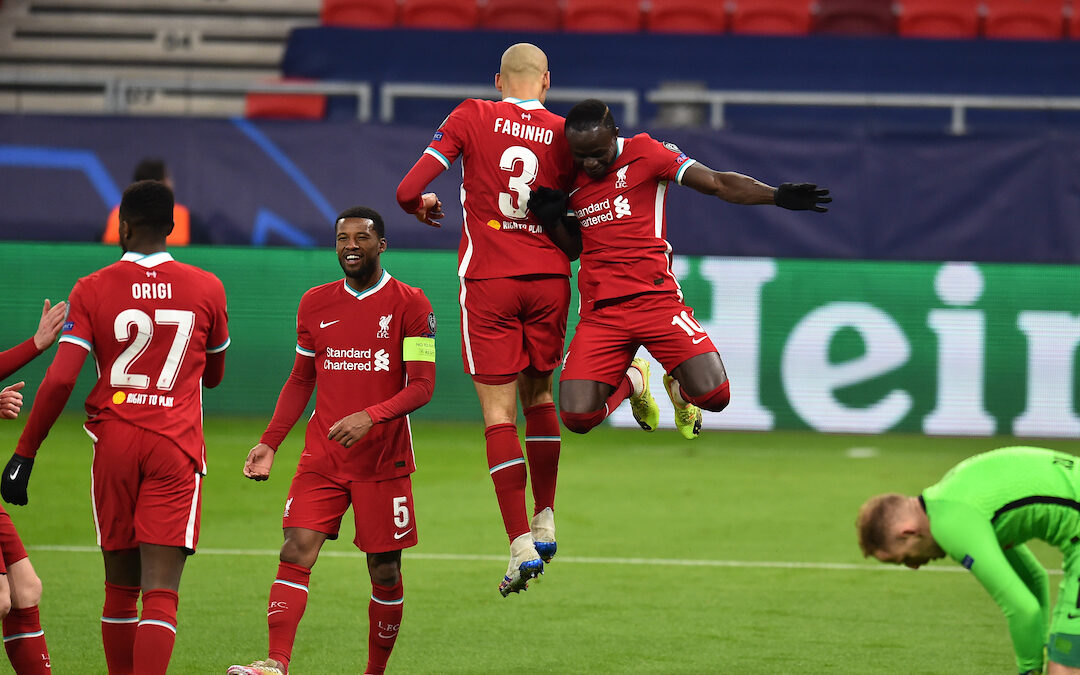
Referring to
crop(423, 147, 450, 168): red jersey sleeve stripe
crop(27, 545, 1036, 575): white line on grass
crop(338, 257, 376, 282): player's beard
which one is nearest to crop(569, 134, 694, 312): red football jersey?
crop(423, 147, 450, 168): red jersey sleeve stripe

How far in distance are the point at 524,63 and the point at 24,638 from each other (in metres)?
Result: 3.55

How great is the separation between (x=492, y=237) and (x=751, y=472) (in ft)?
21.7

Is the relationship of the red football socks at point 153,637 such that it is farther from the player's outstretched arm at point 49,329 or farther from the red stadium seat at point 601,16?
the red stadium seat at point 601,16

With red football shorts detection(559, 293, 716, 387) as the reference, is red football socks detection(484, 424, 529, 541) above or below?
below

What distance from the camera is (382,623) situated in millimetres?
6559

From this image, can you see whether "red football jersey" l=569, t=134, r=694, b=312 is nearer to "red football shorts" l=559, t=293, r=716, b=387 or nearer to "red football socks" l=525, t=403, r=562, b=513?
"red football shorts" l=559, t=293, r=716, b=387

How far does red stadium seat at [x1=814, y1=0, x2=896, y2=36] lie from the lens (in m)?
19.3

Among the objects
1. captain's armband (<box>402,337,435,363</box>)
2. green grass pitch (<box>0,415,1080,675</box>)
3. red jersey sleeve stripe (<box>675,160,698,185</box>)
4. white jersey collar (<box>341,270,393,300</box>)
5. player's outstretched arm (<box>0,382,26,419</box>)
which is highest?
red jersey sleeve stripe (<box>675,160,698,185</box>)

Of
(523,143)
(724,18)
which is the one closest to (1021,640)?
(523,143)

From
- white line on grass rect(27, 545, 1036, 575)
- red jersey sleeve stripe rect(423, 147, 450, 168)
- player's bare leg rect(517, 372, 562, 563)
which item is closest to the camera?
red jersey sleeve stripe rect(423, 147, 450, 168)

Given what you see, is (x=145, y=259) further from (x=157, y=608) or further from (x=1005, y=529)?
(x=1005, y=529)

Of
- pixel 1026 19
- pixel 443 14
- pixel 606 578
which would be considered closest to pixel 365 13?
pixel 443 14

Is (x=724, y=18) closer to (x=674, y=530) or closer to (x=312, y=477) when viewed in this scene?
(x=674, y=530)

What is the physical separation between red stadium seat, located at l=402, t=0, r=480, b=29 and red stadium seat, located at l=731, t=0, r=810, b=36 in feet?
12.0
